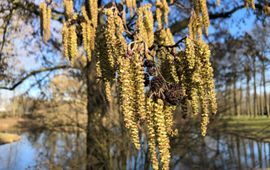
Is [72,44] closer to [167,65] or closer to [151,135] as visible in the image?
[167,65]

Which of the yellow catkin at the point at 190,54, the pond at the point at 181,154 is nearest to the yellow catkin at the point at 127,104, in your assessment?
the yellow catkin at the point at 190,54

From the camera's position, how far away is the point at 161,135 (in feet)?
5.13

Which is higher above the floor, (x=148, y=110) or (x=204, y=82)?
(x=204, y=82)

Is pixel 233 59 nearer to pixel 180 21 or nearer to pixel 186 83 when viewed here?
pixel 180 21

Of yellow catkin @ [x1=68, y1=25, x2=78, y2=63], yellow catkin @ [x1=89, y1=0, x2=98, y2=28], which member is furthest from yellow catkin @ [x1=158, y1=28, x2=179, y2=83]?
yellow catkin @ [x1=89, y1=0, x2=98, y2=28]

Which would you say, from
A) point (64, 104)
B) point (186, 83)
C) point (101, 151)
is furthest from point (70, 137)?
point (186, 83)

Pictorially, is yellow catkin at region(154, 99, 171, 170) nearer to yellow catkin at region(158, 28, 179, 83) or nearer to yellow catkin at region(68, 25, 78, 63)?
yellow catkin at region(158, 28, 179, 83)

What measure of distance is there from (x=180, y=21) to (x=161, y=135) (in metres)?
8.50

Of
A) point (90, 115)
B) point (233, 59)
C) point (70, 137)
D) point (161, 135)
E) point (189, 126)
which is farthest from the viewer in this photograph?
point (233, 59)

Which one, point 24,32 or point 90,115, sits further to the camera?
point 24,32

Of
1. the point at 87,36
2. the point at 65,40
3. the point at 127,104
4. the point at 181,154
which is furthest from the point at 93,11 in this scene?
the point at 181,154

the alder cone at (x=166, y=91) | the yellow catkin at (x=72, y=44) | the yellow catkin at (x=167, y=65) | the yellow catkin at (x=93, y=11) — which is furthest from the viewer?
the yellow catkin at (x=93, y=11)

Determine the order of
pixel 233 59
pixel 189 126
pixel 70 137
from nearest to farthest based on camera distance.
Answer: pixel 189 126, pixel 70 137, pixel 233 59

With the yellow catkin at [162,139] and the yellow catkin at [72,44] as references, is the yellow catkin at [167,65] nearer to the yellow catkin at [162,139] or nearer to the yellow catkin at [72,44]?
the yellow catkin at [162,139]
